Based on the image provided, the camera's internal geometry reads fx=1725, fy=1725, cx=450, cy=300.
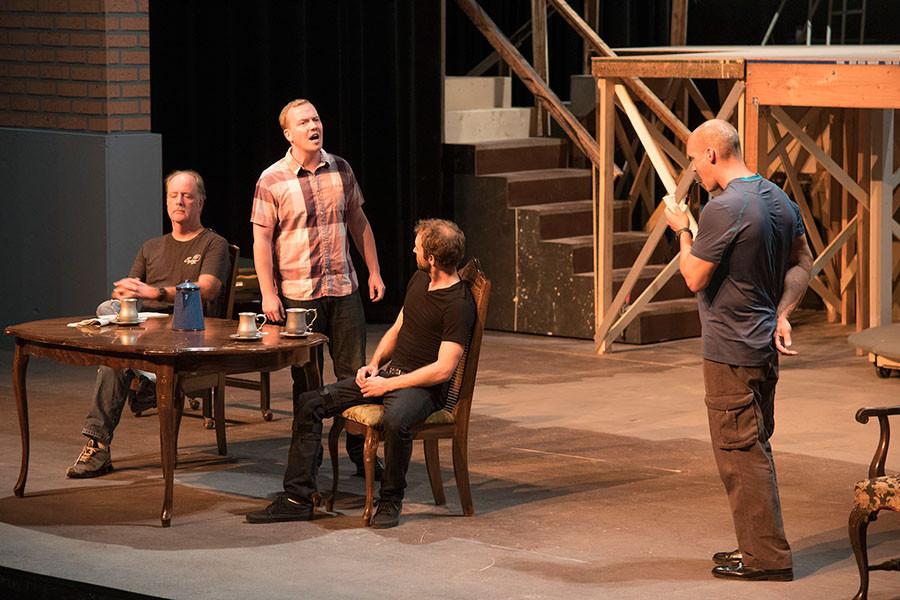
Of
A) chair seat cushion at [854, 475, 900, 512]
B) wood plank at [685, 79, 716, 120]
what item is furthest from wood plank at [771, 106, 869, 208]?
chair seat cushion at [854, 475, 900, 512]

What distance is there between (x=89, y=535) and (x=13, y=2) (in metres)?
4.90

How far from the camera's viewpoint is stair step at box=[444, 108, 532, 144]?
11.3 metres

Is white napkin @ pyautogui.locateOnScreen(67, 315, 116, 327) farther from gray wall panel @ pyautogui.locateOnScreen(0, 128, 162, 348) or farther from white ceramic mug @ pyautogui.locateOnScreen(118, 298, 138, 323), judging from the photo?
gray wall panel @ pyautogui.locateOnScreen(0, 128, 162, 348)

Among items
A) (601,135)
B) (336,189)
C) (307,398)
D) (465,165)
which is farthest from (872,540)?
(465,165)

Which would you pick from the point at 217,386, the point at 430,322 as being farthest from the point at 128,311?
the point at 430,322

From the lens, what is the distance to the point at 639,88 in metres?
10.2

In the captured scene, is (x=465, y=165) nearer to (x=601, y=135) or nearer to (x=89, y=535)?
(x=601, y=135)

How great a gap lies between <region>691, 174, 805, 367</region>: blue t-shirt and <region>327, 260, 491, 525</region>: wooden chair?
0.98m

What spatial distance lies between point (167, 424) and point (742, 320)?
1965 mm

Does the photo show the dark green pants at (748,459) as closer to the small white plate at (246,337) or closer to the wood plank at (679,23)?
the small white plate at (246,337)

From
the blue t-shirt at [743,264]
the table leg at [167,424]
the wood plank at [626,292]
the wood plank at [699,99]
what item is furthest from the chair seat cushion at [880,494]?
the wood plank at [699,99]

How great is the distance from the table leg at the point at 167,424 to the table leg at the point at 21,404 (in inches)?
27.2

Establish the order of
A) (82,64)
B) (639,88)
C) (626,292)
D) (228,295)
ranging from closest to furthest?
(228,295) < (82,64) < (626,292) < (639,88)

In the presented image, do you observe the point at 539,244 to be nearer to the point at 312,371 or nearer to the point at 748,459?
the point at 312,371
